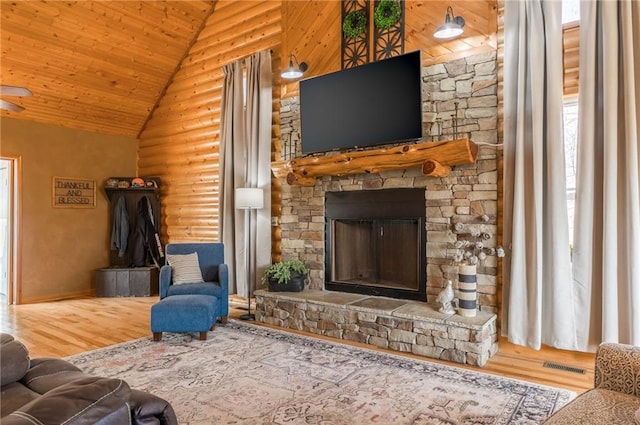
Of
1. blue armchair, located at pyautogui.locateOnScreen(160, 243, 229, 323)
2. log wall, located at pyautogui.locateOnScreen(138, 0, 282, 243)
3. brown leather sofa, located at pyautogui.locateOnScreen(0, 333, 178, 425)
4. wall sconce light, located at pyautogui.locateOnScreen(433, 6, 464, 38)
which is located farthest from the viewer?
log wall, located at pyautogui.locateOnScreen(138, 0, 282, 243)

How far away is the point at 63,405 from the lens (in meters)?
0.94

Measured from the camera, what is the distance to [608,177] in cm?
300

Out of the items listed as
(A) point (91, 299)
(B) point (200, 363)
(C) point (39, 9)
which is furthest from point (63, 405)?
(A) point (91, 299)

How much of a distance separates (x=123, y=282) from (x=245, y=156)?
2724mm

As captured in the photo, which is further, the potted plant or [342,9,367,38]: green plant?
the potted plant

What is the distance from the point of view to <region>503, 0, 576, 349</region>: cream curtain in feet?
10.5

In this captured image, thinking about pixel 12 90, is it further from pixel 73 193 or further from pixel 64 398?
pixel 73 193

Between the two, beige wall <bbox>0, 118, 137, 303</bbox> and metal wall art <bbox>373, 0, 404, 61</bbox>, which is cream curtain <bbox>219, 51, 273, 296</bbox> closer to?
metal wall art <bbox>373, 0, 404, 61</bbox>

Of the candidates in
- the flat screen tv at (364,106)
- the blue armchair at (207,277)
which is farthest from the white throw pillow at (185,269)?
the flat screen tv at (364,106)

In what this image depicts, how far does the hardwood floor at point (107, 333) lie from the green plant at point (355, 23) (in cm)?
312

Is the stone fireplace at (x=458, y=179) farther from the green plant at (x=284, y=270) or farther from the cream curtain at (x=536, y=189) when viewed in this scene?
the green plant at (x=284, y=270)

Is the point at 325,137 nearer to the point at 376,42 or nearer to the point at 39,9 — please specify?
the point at 376,42

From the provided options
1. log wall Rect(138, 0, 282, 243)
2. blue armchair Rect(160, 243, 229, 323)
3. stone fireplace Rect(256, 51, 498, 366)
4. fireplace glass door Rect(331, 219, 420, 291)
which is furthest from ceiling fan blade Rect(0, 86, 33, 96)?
fireplace glass door Rect(331, 219, 420, 291)

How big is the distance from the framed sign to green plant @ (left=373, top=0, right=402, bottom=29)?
4.94 metres
